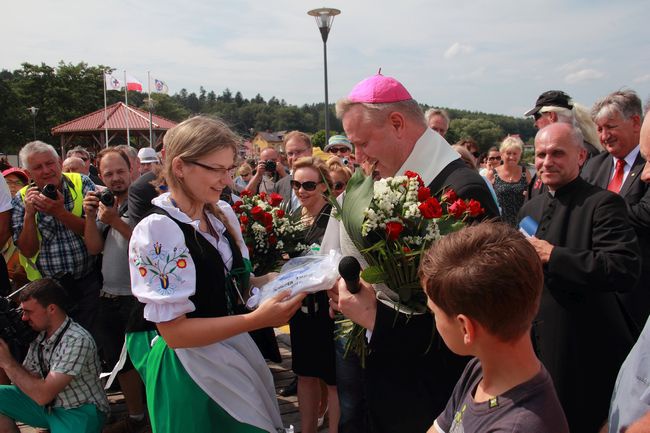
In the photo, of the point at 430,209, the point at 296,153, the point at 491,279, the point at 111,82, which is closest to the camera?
the point at 491,279

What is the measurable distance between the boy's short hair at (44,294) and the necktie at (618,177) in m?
4.47

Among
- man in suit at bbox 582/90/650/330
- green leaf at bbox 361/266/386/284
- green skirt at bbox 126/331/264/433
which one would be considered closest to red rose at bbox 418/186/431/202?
green leaf at bbox 361/266/386/284

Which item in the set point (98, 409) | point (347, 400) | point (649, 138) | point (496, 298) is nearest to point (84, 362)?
point (98, 409)

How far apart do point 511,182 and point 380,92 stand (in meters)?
5.40

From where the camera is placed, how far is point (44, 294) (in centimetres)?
387

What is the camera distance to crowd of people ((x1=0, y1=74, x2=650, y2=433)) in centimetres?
143

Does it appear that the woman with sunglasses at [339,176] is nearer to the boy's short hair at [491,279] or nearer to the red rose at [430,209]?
the red rose at [430,209]

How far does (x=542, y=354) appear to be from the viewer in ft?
9.76

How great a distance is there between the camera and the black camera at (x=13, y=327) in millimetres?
3845

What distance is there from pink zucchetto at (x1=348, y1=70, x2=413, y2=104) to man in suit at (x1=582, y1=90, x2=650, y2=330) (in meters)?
2.03

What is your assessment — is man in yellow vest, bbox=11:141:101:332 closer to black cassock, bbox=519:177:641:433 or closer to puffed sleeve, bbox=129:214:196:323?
puffed sleeve, bbox=129:214:196:323

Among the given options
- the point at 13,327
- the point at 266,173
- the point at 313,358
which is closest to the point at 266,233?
the point at 313,358

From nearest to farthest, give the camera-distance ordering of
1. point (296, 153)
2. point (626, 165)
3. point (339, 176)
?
point (626, 165), point (339, 176), point (296, 153)

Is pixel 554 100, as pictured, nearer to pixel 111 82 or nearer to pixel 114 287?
pixel 114 287
